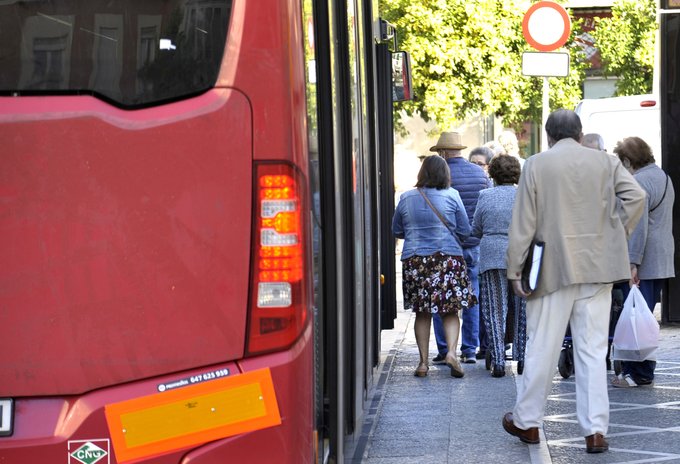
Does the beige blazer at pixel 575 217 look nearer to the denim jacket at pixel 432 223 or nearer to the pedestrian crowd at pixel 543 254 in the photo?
the pedestrian crowd at pixel 543 254

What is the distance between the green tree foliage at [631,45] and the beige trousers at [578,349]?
2490 centimetres

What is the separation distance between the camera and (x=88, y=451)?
4312 mm

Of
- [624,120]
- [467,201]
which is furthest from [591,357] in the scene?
[624,120]

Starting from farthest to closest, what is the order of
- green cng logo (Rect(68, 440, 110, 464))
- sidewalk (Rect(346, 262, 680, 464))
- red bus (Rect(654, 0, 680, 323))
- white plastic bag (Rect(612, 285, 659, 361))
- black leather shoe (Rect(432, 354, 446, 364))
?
1. red bus (Rect(654, 0, 680, 323))
2. black leather shoe (Rect(432, 354, 446, 364))
3. white plastic bag (Rect(612, 285, 659, 361))
4. sidewalk (Rect(346, 262, 680, 464))
5. green cng logo (Rect(68, 440, 110, 464))

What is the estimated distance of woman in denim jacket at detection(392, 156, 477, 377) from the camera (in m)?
11.0

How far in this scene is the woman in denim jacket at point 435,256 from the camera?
11.0 meters

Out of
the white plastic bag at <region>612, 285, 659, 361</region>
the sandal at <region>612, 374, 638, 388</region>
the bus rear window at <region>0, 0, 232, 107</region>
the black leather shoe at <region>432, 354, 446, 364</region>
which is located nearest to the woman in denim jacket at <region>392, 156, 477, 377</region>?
the black leather shoe at <region>432, 354, 446, 364</region>

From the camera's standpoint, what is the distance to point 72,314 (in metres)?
4.34

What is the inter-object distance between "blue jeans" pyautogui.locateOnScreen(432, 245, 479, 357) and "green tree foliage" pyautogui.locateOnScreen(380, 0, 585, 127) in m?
14.6

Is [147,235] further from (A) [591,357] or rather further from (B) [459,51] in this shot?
(B) [459,51]

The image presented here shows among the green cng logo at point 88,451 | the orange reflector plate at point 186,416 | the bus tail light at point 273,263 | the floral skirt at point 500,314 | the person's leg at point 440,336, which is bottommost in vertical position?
the person's leg at point 440,336

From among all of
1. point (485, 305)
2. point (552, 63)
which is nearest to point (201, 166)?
point (485, 305)

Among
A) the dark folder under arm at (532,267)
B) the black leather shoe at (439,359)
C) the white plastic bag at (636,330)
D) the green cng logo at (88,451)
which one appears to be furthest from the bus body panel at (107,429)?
the black leather shoe at (439,359)

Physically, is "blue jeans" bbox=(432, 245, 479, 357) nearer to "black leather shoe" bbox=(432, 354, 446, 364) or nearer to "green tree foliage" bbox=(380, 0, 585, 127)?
"black leather shoe" bbox=(432, 354, 446, 364)
